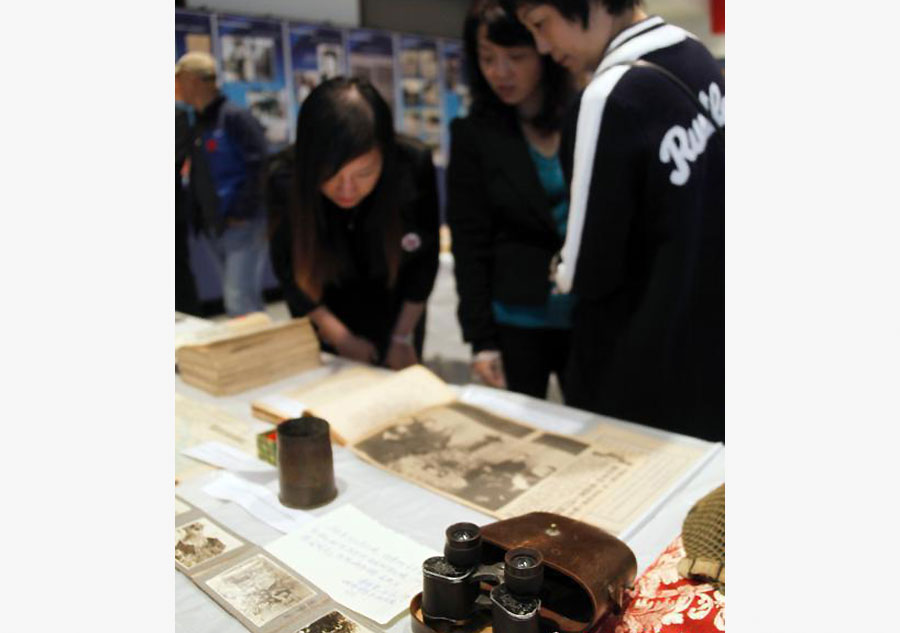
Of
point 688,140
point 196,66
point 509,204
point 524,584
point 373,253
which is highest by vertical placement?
point 196,66

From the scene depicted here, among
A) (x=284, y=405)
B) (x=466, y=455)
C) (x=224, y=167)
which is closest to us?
(x=466, y=455)

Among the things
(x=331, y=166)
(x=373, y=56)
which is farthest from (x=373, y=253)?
(x=373, y=56)

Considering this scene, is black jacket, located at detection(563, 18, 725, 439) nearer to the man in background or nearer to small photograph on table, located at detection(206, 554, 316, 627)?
small photograph on table, located at detection(206, 554, 316, 627)

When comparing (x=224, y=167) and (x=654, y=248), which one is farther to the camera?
(x=224, y=167)

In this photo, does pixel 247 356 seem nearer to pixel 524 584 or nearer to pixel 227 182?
pixel 227 182

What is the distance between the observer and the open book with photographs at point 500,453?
38.2 inches

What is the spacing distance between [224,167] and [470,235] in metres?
0.81

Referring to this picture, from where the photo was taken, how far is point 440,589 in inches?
26.3

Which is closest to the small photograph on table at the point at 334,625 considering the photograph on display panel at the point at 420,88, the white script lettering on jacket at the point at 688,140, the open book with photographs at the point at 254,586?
the open book with photographs at the point at 254,586

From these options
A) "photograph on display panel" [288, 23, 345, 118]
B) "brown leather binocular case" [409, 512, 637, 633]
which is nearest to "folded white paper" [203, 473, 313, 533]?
"brown leather binocular case" [409, 512, 637, 633]

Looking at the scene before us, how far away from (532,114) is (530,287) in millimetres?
432

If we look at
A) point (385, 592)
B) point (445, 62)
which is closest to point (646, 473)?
point (385, 592)

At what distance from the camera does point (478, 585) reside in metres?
0.69

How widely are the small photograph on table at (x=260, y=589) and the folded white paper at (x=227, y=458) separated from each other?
271mm
